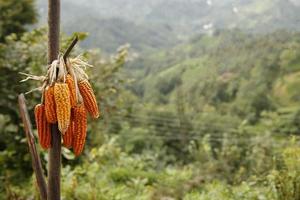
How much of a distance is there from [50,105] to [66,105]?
0.08 metres

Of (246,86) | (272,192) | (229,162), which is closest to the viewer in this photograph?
(272,192)

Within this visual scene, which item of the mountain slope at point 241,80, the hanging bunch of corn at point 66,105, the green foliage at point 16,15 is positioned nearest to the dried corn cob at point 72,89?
the hanging bunch of corn at point 66,105

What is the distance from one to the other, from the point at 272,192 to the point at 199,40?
17386 cm

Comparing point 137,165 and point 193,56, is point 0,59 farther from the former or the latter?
point 193,56

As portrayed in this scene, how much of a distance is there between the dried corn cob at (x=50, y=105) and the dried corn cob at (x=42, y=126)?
0.04 m

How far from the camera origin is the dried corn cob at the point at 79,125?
167 centimetres

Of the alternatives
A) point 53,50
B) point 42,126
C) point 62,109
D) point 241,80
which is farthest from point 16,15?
point 241,80

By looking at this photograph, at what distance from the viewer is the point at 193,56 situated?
148 meters

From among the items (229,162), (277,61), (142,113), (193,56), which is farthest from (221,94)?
(229,162)

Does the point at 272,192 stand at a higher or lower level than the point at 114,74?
lower

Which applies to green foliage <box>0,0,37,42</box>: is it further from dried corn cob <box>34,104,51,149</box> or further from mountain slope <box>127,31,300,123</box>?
mountain slope <box>127,31,300,123</box>

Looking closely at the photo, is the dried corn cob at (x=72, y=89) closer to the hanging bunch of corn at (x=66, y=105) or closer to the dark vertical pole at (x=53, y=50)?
the hanging bunch of corn at (x=66, y=105)

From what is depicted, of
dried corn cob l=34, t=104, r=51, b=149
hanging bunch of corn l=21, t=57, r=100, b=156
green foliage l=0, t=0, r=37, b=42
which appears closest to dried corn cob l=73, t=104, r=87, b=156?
hanging bunch of corn l=21, t=57, r=100, b=156

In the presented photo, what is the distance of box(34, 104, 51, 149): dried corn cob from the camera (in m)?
1.71
